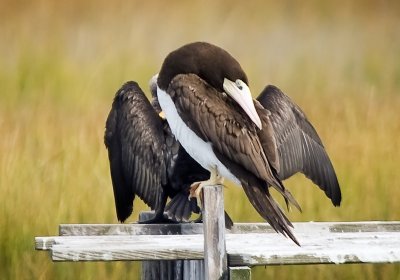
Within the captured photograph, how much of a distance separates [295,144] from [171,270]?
1256 millimetres

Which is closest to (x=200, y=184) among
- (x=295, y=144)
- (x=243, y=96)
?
(x=243, y=96)

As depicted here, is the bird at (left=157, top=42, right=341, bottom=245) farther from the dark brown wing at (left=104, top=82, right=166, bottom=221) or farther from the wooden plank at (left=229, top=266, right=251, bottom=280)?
the dark brown wing at (left=104, top=82, right=166, bottom=221)

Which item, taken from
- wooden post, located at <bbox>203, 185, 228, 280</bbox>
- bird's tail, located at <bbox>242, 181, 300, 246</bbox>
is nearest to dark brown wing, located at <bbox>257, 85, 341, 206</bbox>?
bird's tail, located at <bbox>242, 181, 300, 246</bbox>

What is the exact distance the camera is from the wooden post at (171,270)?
6991 mm

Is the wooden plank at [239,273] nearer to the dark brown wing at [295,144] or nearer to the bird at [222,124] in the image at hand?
the bird at [222,124]

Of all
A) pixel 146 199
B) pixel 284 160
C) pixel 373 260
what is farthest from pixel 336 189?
pixel 373 260

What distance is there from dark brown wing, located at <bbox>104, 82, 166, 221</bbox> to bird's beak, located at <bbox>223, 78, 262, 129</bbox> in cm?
81

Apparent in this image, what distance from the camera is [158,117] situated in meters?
7.83

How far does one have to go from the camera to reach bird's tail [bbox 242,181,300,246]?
6.29 meters

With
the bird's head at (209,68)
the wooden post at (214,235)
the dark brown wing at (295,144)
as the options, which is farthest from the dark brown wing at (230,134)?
the dark brown wing at (295,144)

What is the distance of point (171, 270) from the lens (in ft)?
24.0

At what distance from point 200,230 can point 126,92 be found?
3.19 ft

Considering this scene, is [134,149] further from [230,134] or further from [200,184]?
[230,134]

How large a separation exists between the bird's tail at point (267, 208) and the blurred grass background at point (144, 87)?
2.65 m
